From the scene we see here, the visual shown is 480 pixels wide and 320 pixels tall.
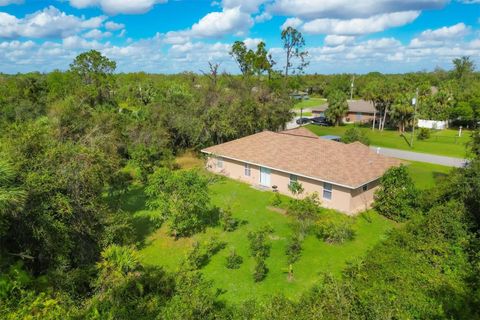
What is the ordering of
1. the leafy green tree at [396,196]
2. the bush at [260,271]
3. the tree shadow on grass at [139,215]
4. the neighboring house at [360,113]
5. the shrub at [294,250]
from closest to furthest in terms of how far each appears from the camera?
the bush at [260,271], the shrub at [294,250], the tree shadow on grass at [139,215], the leafy green tree at [396,196], the neighboring house at [360,113]

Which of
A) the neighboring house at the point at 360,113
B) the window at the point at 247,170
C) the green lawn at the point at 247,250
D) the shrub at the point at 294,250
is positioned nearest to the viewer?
the green lawn at the point at 247,250

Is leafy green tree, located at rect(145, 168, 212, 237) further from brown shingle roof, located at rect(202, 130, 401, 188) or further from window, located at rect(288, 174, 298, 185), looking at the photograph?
brown shingle roof, located at rect(202, 130, 401, 188)

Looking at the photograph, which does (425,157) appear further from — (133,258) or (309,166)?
(133,258)

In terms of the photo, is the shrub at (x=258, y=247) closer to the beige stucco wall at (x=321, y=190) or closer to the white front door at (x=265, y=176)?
the beige stucco wall at (x=321, y=190)

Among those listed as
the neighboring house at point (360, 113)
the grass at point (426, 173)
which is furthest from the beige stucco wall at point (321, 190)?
the neighboring house at point (360, 113)

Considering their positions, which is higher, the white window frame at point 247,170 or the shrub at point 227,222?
the white window frame at point 247,170

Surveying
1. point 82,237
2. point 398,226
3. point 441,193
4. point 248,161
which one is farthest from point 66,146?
point 441,193
